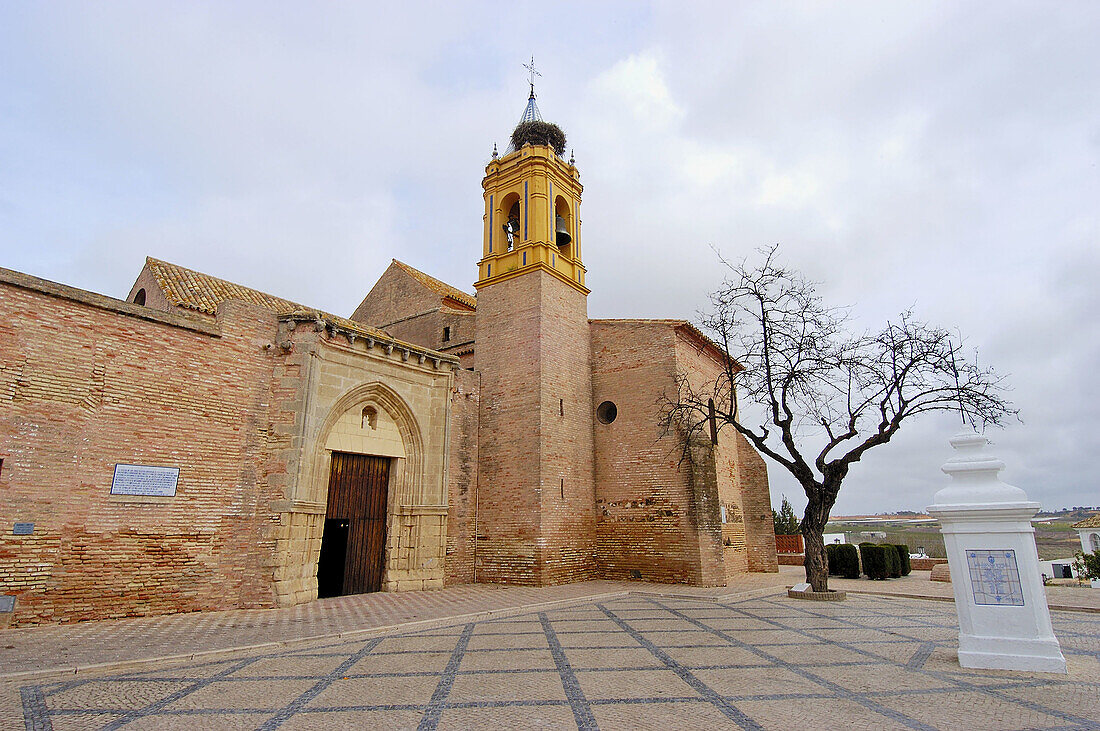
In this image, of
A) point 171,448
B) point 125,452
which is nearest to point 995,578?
point 171,448

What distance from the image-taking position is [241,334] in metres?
10.6

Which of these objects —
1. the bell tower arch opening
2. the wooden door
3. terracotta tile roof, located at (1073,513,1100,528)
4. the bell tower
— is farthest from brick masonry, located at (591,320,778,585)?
terracotta tile roof, located at (1073,513,1100,528)

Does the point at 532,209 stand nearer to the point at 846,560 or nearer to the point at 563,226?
the point at 563,226

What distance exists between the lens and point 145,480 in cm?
902

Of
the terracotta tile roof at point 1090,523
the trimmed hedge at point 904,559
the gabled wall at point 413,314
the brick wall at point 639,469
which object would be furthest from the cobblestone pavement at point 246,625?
the terracotta tile roof at point 1090,523

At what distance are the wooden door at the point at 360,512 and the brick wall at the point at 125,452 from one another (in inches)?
72.7

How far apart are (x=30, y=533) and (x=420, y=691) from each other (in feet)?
22.0

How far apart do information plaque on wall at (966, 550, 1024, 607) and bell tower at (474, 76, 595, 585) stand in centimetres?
888

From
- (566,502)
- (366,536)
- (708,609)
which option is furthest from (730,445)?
(366,536)

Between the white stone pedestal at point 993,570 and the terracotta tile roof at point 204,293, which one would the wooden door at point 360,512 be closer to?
the terracotta tile roof at point 204,293

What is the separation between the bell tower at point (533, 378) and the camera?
13680mm

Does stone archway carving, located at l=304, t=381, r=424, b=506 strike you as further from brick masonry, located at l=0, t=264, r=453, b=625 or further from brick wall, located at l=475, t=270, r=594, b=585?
brick wall, located at l=475, t=270, r=594, b=585

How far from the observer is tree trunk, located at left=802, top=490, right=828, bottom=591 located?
11.5 metres

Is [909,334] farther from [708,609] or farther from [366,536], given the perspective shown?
[366,536]
